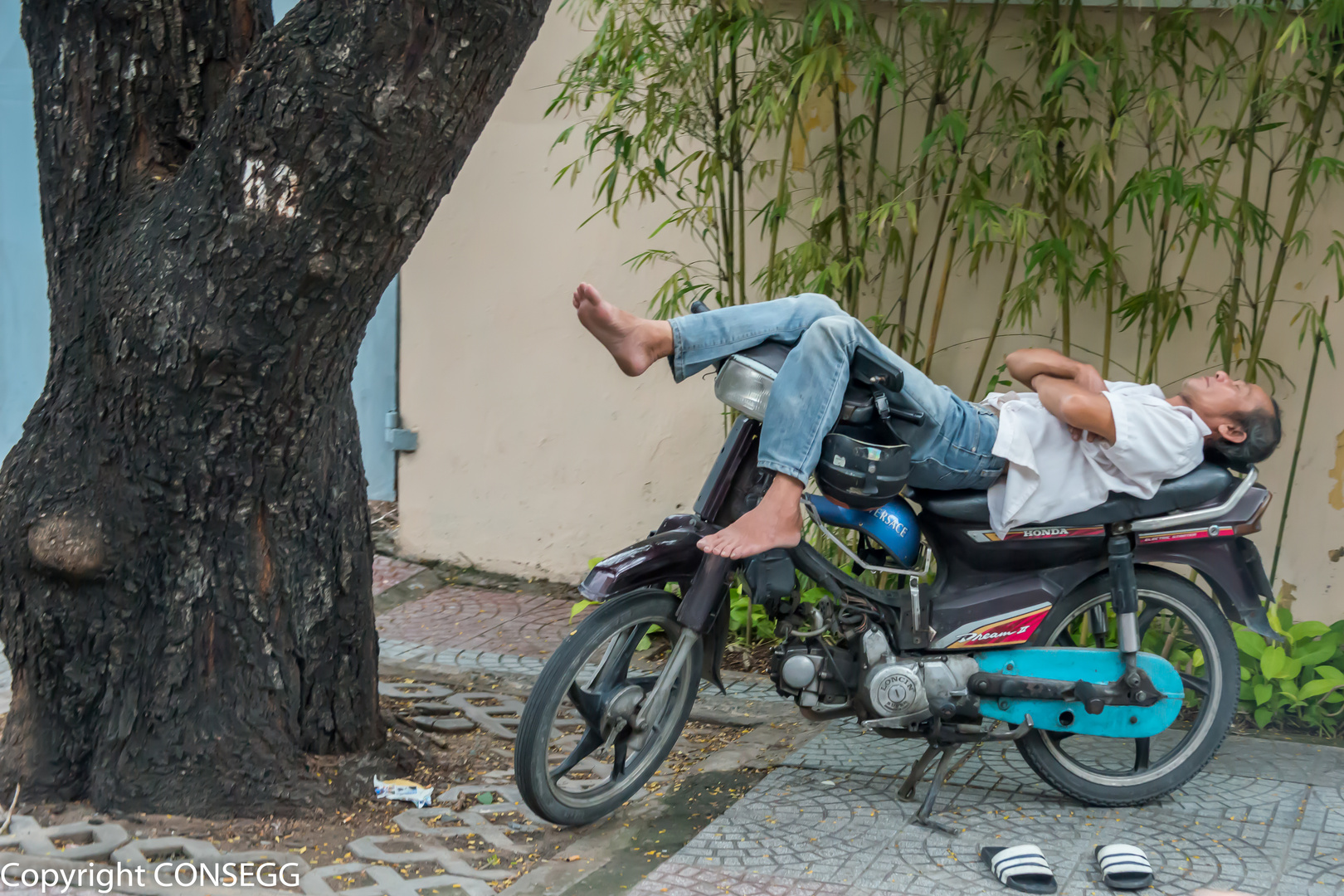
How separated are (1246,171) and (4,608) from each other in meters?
3.98

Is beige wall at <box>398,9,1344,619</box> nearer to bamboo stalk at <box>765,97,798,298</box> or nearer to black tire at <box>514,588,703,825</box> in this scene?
bamboo stalk at <box>765,97,798,298</box>

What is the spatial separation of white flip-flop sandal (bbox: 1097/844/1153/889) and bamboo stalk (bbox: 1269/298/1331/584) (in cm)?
172

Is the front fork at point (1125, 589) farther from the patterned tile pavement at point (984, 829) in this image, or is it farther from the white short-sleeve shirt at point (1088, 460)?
the patterned tile pavement at point (984, 829)

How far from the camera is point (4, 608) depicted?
3.37 meters

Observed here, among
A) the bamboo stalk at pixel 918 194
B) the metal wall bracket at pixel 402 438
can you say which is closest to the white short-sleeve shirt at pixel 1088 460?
the bamboo stalk at pixel 918 194

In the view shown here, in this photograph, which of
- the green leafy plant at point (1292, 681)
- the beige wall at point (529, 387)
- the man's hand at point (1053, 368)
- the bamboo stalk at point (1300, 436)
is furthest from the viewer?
the beige wall at point (529, 387)

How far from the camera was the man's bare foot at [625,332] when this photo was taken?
3.19 metres

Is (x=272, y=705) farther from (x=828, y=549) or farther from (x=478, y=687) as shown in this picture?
(x=828, y=549)

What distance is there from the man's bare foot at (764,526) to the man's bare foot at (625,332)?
46 cm

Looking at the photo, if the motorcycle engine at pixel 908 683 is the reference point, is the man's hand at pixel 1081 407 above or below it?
above

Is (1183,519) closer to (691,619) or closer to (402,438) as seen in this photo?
(691,619)

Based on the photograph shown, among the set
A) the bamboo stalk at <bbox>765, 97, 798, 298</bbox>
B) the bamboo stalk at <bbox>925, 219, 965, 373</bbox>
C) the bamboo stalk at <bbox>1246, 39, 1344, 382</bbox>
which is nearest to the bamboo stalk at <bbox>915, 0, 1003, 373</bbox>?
the bamboo stalk at <bbox>925, 219, 965, 373</bbox>

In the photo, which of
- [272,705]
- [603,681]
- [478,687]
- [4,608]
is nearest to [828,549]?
[603,681]

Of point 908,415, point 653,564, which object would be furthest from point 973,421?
point 653,564
